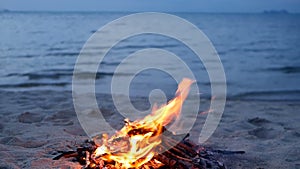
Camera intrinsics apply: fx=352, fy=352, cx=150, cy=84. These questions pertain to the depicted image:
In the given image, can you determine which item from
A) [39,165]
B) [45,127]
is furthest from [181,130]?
[39,165]

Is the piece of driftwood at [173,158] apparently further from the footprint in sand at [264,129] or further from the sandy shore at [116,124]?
the footprint in sand at [264,129]

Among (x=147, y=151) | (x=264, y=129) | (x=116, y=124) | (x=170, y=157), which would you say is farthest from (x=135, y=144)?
(x=264, y=129)

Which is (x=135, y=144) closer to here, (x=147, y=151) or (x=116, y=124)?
(x=147, y=151)

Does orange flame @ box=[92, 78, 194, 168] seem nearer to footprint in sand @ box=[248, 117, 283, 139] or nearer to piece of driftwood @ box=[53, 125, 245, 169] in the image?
piece of driftwood @ box=[53, 125, 245, 169]

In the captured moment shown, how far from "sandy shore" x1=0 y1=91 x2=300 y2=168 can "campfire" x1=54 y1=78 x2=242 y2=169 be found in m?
0.42

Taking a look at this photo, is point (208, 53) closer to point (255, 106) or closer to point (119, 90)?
point (119, 90)

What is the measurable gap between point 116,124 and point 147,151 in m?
2.91

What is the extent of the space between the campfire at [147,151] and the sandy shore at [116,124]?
0.42m

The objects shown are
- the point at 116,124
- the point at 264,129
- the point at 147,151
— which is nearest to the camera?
the point at 147,151

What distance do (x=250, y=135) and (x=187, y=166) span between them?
244 centimetres

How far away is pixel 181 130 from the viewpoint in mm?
6578

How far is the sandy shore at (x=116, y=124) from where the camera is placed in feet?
15.8

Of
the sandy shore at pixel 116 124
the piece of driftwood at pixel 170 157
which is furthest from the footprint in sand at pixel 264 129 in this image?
the piece of driftwood at pixel 170 157

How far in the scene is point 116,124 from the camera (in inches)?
272
